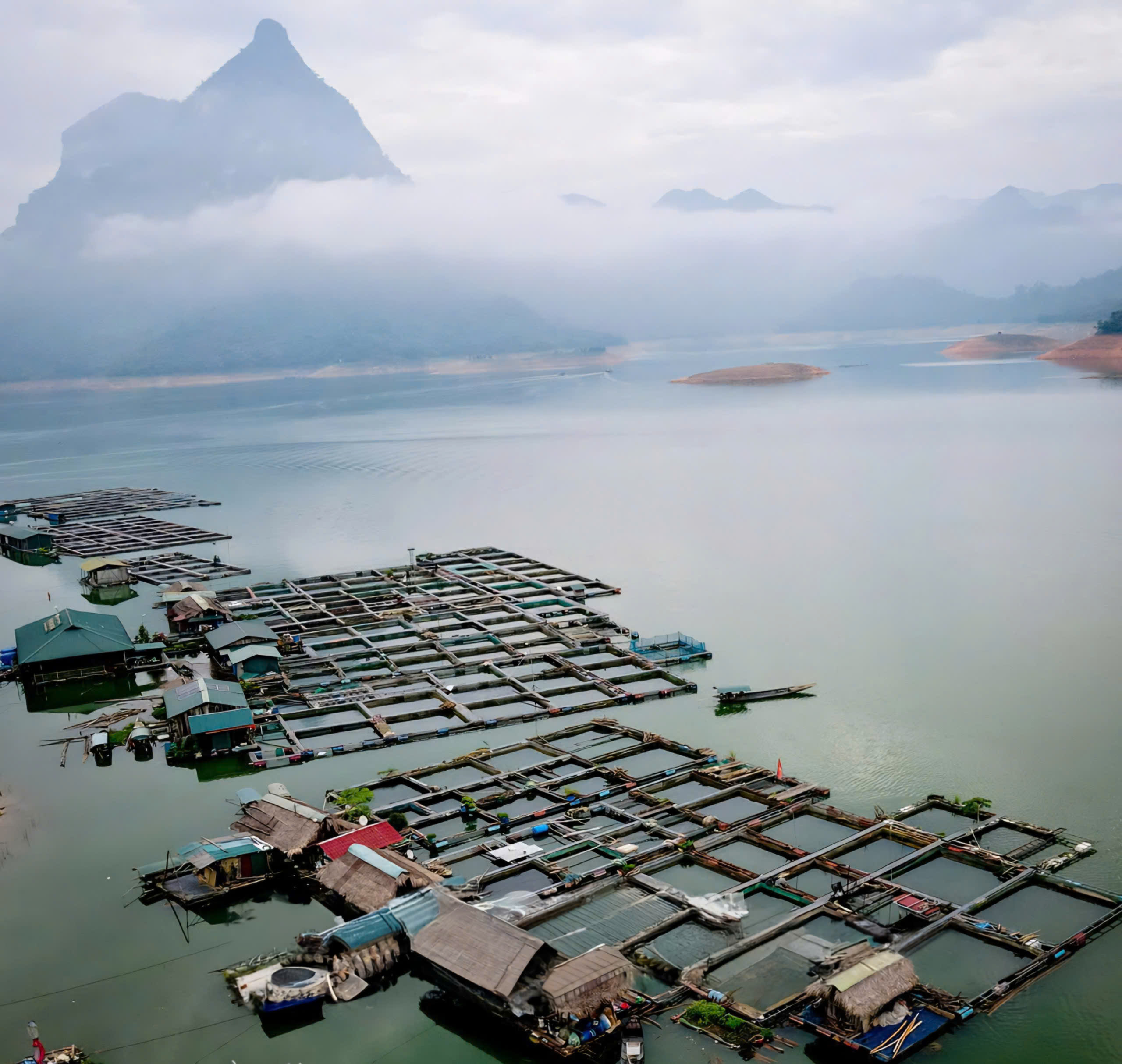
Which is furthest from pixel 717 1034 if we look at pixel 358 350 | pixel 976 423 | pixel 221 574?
pixel 358 350

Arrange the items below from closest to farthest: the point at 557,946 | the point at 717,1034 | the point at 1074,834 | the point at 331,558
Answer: the point at 717,1034, the point at 557,946, the point at 1074,834, the point at 331,558

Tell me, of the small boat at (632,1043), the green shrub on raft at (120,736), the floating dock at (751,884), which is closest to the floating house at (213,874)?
the floating dock at (751,884)

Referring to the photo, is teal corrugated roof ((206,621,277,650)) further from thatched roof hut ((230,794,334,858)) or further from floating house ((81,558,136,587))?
floating house ((81,558,136,587))

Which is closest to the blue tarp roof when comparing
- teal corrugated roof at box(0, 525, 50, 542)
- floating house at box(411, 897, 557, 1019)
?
floating house at box(411, 897, 557, 1019)

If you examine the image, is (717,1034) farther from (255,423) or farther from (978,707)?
(255,423)

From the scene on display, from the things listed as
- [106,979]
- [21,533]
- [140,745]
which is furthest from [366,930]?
→ [21,533]

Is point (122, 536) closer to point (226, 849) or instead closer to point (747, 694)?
point (747, 694)
